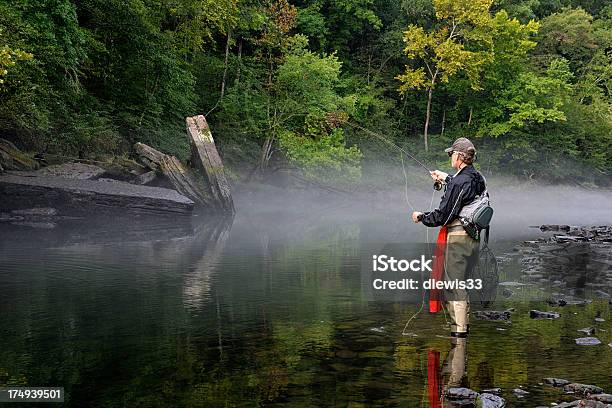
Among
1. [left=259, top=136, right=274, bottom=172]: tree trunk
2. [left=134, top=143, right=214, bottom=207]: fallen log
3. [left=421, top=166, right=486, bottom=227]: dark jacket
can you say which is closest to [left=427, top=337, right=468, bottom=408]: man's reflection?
[left=421, top=166, right=486, bottom=227]: dark jacket

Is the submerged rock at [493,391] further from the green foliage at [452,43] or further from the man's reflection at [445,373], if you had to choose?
the green foliage at [452,43]

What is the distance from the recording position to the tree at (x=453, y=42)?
136 feet

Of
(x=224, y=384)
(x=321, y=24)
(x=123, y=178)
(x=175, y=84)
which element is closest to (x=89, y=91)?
(x=175, y=84)

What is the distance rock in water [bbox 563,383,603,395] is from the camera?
18.1ft

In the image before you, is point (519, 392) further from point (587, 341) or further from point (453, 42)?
point (453, 42)

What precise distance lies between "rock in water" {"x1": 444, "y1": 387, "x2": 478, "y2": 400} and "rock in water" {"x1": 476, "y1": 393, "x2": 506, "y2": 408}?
0.24 feet

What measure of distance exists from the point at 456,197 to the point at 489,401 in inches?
104

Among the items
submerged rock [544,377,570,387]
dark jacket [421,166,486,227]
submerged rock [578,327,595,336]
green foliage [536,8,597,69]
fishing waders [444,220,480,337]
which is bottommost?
submerged rock [544,377,570,387]

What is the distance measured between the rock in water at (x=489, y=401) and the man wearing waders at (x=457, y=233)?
2.14m

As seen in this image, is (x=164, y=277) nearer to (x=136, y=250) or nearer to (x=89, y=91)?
(x=136, y=250)

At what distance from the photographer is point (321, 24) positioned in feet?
139

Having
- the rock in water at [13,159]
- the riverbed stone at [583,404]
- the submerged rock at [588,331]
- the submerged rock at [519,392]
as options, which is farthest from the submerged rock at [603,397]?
the rock in water at [13,159]

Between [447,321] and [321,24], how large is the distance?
36001 millimetres

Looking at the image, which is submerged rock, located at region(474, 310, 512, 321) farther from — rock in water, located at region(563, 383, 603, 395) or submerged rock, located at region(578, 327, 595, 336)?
rock in water, located at region(563, 383, 603, 395)
